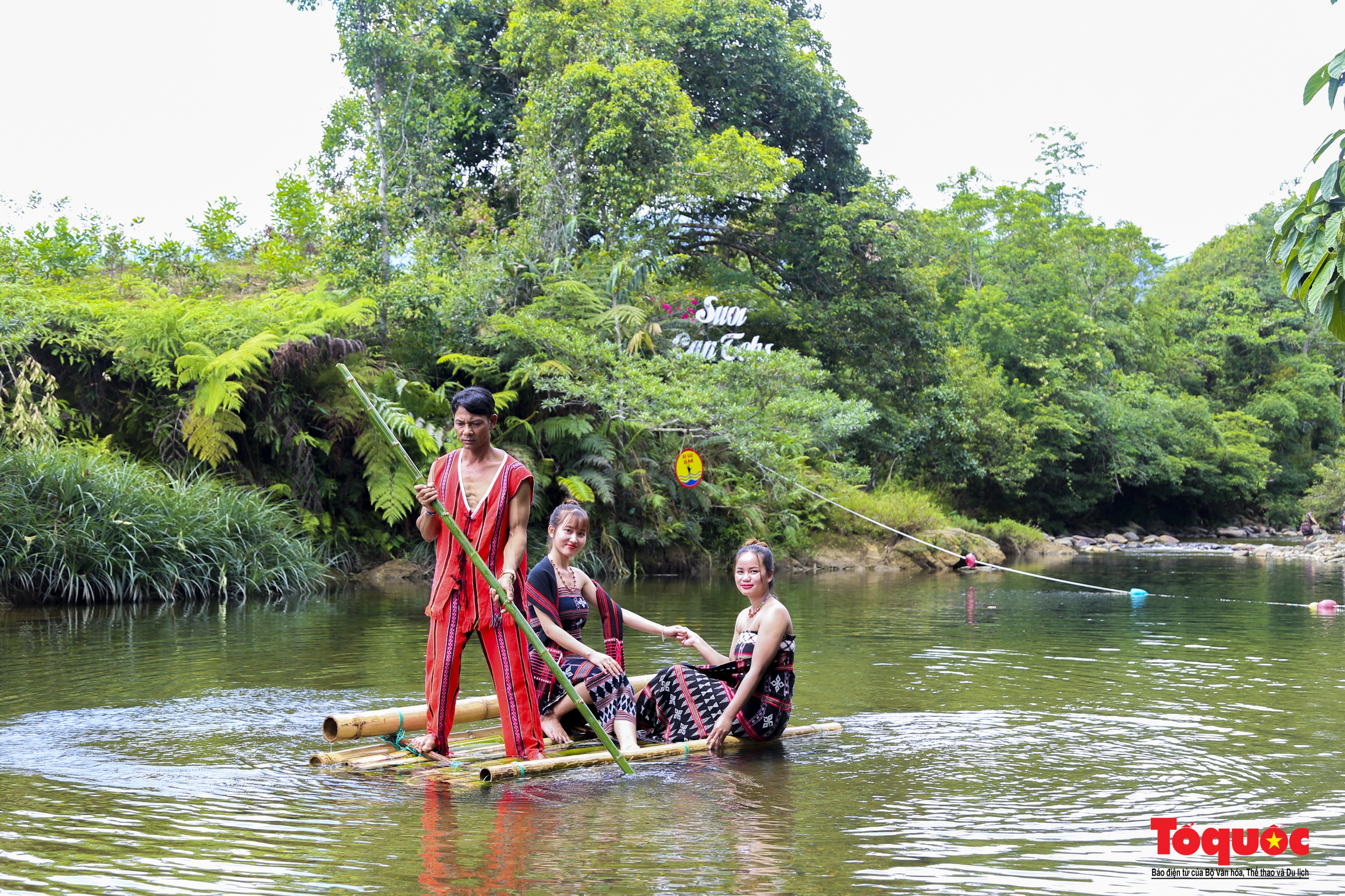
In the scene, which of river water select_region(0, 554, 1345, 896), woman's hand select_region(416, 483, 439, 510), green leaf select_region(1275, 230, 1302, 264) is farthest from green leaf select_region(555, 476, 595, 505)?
green leaf select_region(1275, 230, 1302, 264)

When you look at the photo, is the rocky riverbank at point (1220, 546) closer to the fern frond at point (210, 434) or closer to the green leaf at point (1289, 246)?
the fern frond at point (210, 434)

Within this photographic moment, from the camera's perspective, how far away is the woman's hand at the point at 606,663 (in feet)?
19.7

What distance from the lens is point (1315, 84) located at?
13.4 ft

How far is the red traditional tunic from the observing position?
17.6ft

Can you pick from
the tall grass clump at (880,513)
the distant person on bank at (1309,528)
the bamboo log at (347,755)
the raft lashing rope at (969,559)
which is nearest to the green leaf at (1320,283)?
the bamboo log at (347,755)

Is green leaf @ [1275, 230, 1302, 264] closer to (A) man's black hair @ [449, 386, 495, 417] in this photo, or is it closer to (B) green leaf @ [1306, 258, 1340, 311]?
Answer: (B) green leaf @ [1306, 258, 1340, 311]

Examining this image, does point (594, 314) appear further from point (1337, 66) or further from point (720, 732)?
point (1337, 66)

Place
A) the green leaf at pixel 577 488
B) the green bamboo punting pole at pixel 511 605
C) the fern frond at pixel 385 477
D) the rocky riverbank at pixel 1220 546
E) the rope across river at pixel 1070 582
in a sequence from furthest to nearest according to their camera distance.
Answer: the rocky riverbank at pixel 1220 546 < the green leaf at pixel 577 488 < the fern frond at pixel 385 477 < the rope across river at pixel 1070 582 < the green bamboo punting pole at pixel 511 605

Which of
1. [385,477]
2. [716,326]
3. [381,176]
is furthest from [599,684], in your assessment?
[716,326]

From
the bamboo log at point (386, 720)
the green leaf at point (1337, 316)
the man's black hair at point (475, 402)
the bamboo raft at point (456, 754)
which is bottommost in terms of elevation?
the bamboo raft at point (456, 754)

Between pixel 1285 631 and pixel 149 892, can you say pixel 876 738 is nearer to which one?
pixel 149 892

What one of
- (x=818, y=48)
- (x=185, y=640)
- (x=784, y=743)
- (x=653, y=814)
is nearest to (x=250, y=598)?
(x=185, y=640)

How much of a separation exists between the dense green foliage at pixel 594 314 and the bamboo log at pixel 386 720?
9.70m

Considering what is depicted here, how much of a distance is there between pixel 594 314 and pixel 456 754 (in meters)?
14.1
